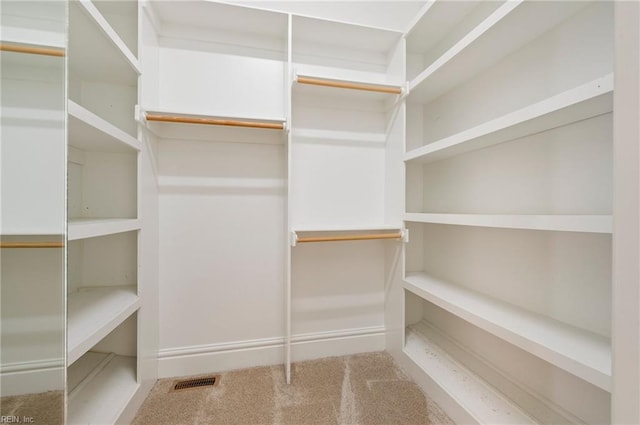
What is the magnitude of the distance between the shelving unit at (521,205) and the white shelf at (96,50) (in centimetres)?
151

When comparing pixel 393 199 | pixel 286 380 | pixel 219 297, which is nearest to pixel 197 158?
pixel 219 297

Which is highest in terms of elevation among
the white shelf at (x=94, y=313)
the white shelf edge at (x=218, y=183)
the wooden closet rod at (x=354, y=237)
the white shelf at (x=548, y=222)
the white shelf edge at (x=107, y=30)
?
the white shelf edge at (x=107, y=30)

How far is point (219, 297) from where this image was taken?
61.7 inches

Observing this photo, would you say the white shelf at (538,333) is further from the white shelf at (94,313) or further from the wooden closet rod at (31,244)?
the wooden closet rod at (31,244)

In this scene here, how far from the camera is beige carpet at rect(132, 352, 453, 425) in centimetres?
119

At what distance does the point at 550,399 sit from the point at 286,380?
48.9 inches

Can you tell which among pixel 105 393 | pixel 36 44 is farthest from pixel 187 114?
pixel 105 393

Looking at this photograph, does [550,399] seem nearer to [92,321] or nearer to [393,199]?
[393,199]

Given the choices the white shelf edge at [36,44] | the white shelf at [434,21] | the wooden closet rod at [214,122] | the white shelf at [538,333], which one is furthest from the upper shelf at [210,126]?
the white shelf at [538,333]

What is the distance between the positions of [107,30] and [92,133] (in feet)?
1.36

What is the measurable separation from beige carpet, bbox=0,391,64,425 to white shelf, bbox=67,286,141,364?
0.14 m

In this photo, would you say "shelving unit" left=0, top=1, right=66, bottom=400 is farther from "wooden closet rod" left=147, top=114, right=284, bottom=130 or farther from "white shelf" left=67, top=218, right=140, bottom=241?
"wooden closet rod" left=147, top=114, right=284, bottom=130

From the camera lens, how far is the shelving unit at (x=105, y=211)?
3.52 ft

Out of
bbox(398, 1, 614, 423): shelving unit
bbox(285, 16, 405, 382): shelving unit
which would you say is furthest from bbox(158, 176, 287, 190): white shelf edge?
bbox(398, 1, 614, 423): shelving unit
